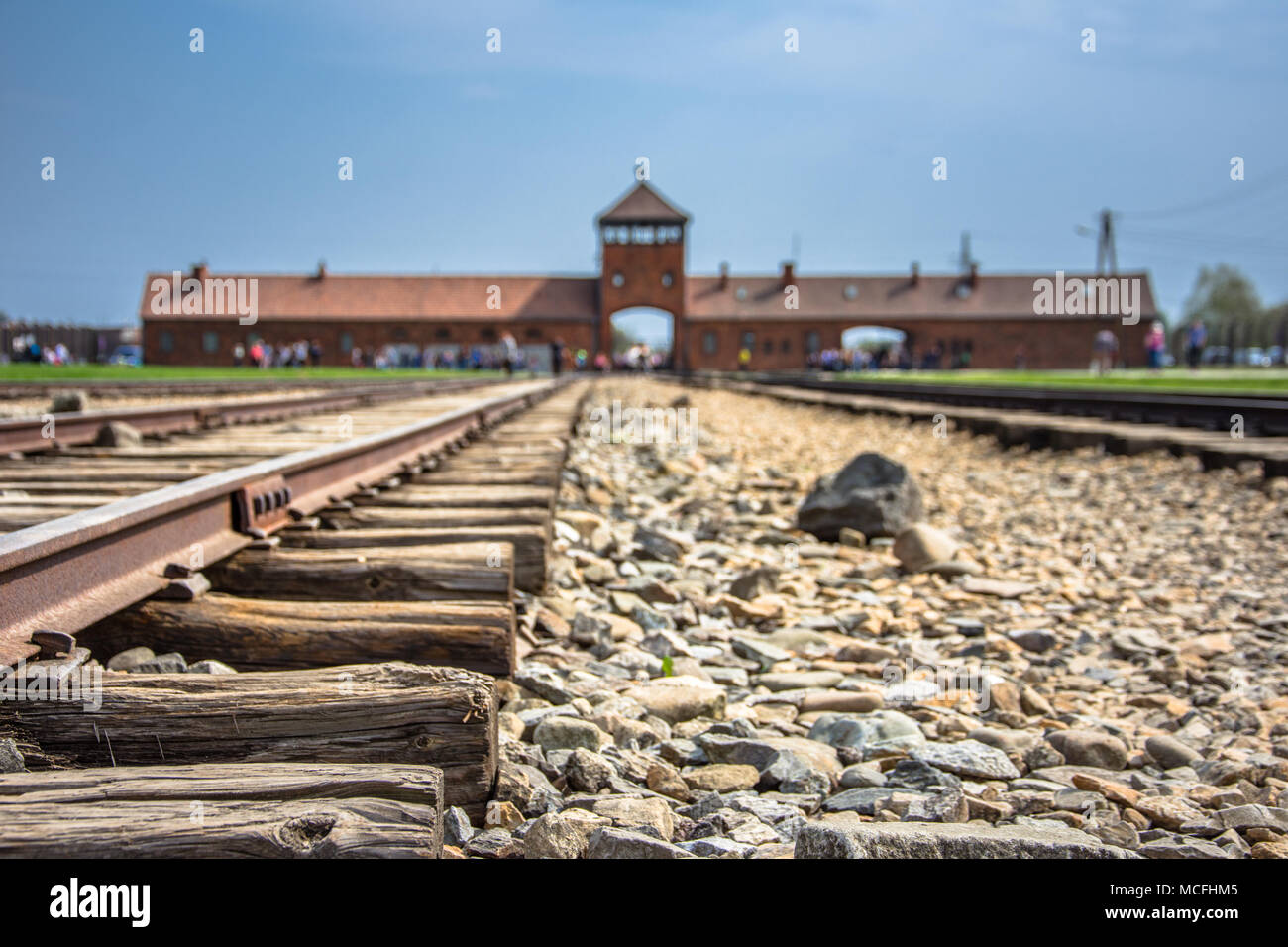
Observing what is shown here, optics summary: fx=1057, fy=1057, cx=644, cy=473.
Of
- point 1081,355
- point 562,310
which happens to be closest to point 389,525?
point 562,310

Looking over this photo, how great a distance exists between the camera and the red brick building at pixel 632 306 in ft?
208

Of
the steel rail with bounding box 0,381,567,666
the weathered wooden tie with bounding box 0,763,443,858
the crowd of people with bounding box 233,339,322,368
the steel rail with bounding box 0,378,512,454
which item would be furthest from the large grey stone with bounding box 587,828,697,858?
the crowd of people with bounding box 233,339,322,368

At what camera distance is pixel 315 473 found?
424 centimetres

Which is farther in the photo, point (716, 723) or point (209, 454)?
point (209, 454)

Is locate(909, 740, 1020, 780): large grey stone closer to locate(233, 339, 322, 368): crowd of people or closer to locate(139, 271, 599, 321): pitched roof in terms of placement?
locate(233, 339, 322, 368): crowd of people

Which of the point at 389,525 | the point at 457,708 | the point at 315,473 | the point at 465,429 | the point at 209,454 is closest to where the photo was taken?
the point at 457,708

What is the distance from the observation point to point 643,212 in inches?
2495

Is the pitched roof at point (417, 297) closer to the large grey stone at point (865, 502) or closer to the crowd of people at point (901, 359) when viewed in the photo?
the crowd of people at point (901, 359)

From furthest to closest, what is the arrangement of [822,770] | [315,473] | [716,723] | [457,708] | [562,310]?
1. [562,310]
2. [315,473]
3. [716,723]
4. [822,770]
5. [457,708]

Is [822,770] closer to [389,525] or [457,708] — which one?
[457,708]

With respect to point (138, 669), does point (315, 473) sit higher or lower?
higher

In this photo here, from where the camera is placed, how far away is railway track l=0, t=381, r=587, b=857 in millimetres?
1451

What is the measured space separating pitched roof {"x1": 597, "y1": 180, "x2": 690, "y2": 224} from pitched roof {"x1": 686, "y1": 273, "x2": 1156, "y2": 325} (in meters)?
5.59

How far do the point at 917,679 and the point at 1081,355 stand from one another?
6810 centimetres
